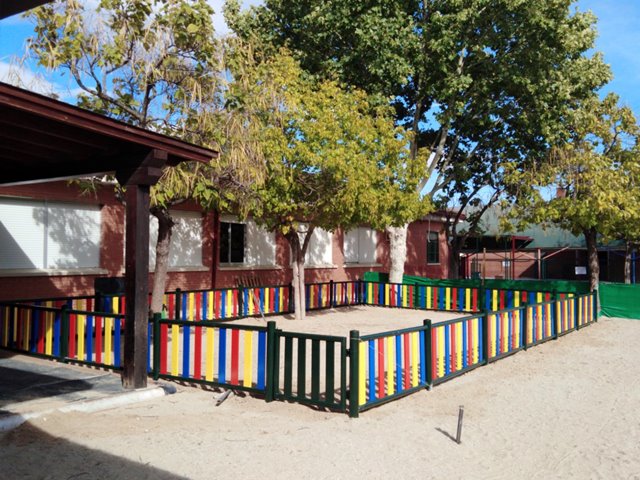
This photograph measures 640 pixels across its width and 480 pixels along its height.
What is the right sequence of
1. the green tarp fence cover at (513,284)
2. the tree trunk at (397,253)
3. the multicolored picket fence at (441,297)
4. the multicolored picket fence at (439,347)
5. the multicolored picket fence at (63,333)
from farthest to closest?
the tree trunk at (397,253) → the green tarp fence cover at (513,284) → the multicolored picket fence at (441,297) → the multicolored picket fence at (63,333) → the multicolored picket fence at (439,347)

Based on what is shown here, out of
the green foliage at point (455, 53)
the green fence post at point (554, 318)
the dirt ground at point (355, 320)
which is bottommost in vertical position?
the dirt ground at point (355, 320)

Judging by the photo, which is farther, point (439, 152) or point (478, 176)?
point (478, 176)

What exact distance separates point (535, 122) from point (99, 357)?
17173 mm

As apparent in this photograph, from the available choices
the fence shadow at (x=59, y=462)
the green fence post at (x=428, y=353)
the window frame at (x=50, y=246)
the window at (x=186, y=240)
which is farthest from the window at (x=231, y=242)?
the fence shadow at (x=59, y=462)

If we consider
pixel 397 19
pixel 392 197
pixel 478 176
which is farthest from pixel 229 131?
pixel 478 176

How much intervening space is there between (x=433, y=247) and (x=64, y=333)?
934 inches

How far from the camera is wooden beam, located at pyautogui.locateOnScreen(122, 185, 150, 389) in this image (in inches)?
291

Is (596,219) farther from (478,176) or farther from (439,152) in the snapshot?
(478,176)

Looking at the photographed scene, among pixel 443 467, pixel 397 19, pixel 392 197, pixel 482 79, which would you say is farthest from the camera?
pixel 482 79

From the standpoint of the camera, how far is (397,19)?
60.6ft

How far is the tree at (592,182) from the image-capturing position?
16500 mm

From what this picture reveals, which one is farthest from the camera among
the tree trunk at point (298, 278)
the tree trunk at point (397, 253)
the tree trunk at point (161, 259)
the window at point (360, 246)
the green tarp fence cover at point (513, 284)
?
the window at point (360, 246)

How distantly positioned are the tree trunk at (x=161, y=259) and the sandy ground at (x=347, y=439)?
15.9 ft

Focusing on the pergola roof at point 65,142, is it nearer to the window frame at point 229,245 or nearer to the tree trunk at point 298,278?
the tree trunk at point 298,278
